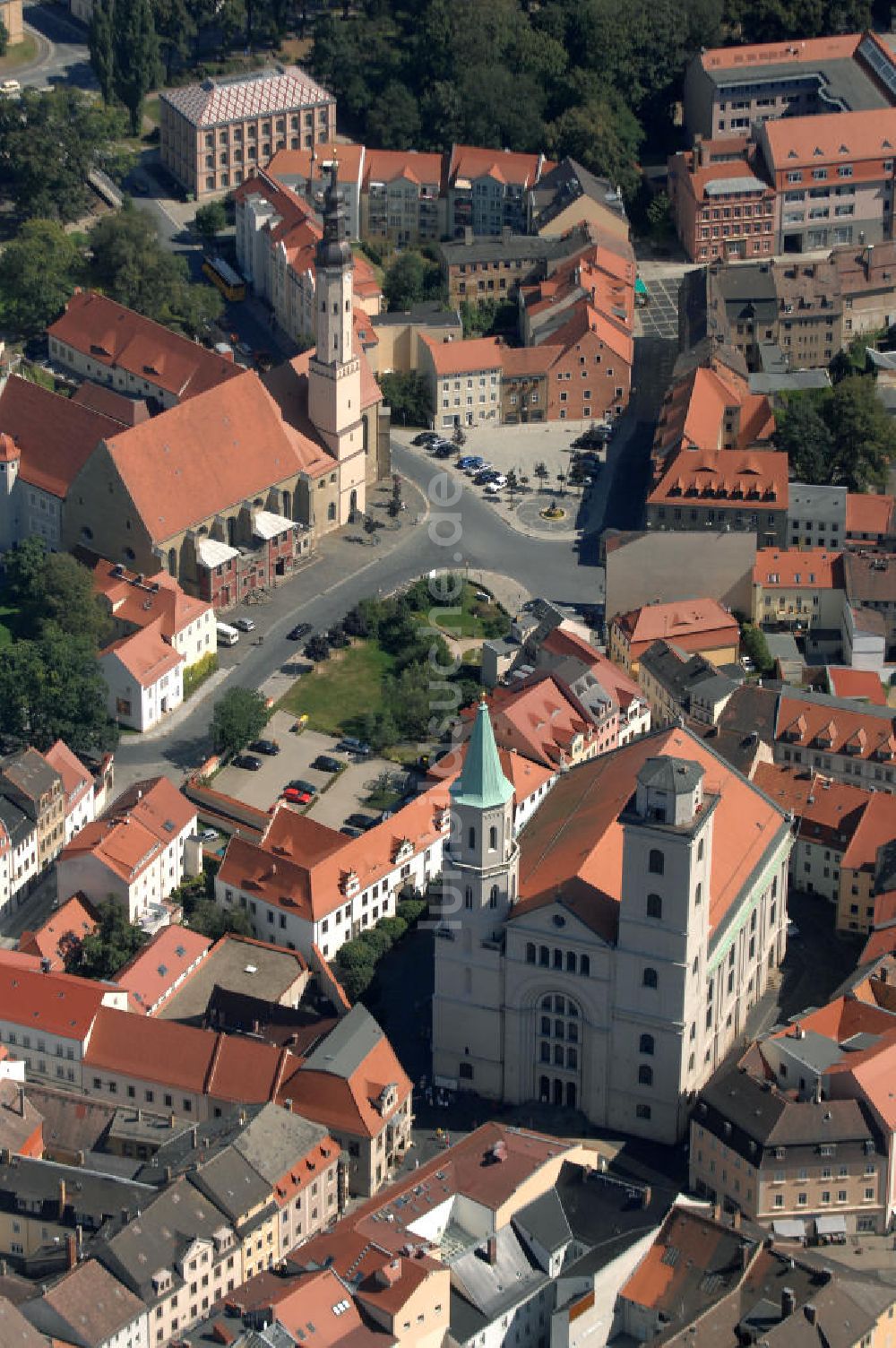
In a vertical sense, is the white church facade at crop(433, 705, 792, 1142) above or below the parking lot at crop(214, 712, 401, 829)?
above

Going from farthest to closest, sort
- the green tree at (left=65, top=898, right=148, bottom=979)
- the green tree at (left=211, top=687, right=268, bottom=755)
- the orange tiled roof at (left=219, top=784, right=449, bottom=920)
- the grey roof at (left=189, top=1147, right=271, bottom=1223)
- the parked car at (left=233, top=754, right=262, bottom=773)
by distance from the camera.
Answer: the parked car at (left=233, top=754, right=262, bottom=773), the green tree at (left=211, top=687, right=268, bottom=755), the orange tiled roof at (left=219, top=784, right=449, bottom=920), the green tree at (left=65, top=898, right=148, bottom=979), the grey roof at (left=189, top=1147, right=271, bottom=1223)

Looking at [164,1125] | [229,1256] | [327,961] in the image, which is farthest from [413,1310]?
[327,961]

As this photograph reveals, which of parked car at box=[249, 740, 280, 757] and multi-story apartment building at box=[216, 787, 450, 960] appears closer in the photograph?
multi-story apartment building at box=[216, 787, 450, 960]

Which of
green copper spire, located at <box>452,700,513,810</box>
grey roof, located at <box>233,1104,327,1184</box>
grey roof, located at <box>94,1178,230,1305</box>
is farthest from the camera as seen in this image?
green copper spire, located at <box>452,700,513,810</box>

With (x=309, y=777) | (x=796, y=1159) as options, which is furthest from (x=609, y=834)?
(x=309, y=777)

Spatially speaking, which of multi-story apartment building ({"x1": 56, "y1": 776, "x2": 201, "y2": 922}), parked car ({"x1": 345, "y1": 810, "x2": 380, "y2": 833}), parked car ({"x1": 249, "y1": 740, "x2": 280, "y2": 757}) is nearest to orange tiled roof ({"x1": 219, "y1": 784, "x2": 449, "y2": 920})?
multi-story apartment building ({"x1": 56, "y1": 776, "x2": 201, "y2": 922})

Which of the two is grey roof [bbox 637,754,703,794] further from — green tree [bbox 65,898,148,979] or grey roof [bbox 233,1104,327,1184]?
green tree [bbox 65,898,148,979]

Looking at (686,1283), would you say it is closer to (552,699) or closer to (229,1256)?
(229,1256)
